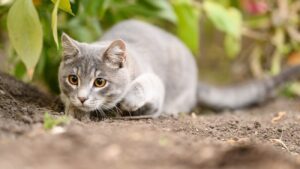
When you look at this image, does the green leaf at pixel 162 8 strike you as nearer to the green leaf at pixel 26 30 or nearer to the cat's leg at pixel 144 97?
the cat's leg at pixel 144 97

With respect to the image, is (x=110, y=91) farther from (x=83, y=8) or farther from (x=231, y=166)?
(x=231, y=166)

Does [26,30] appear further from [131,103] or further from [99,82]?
[131,103]

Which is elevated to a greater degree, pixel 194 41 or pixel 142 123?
pixel 194 41

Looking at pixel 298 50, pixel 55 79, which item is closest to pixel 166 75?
pixel 55 79

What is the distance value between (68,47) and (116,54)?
268 mm

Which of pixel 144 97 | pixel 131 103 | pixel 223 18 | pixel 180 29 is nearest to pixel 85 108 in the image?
pixel 131 103

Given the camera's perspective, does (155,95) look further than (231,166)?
Yes

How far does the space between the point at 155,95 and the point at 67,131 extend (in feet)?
4.37

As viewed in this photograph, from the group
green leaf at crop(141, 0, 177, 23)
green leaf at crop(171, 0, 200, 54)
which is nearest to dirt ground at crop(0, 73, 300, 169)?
green leaf at crop(141, 0, 177, 23)

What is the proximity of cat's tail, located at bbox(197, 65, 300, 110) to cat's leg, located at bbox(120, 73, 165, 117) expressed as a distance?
1.10 m

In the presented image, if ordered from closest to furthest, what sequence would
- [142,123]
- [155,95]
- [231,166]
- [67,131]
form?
[231,166]
[67,131]
[142,123]
[155,95]

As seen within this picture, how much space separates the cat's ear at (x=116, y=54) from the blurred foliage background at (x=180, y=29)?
273mm

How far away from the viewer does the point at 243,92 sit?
180 inches

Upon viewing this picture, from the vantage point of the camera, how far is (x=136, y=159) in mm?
1785
